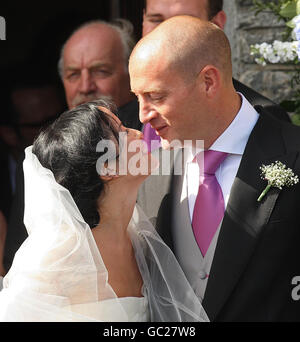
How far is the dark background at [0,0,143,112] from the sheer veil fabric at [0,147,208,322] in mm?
2988

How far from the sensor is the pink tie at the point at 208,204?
2551mm

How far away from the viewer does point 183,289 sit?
252 centimetres

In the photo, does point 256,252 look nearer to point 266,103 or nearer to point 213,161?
point 213,161

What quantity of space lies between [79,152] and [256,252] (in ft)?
2.59

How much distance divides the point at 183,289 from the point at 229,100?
0.82 metres

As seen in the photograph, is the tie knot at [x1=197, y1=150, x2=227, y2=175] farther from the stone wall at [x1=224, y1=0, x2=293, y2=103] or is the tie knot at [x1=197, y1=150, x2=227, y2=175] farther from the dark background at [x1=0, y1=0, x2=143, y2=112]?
the dark background at [x1=0, y1=0, x2=143, y2=112]

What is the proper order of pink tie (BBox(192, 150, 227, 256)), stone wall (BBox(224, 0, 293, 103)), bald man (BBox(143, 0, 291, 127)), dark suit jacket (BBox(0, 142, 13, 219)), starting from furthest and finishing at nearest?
dark suit jacket (BBox(0, 142, 13, 219)) → stone wall (BBox(224, 0, 293, 103)) → bald man (BBox(143, 0, 291, 127)) → pink tie (BBox(192, 150, 227, 256))

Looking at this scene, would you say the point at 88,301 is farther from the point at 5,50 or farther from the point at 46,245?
the point at 5,50

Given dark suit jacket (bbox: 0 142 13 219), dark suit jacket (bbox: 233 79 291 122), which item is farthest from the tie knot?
dark suit jacket (bbox: 0 142 13 219)

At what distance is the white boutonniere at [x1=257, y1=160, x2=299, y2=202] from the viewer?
240 centimetres

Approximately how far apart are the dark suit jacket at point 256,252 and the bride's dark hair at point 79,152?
1.75 feet

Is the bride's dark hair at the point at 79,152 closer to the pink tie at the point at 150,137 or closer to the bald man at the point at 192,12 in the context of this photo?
the pink tie at the point at 150,137

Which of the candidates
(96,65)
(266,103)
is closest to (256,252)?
(266,103)

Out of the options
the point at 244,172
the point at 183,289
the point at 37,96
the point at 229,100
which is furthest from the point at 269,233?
the point at 37,96
